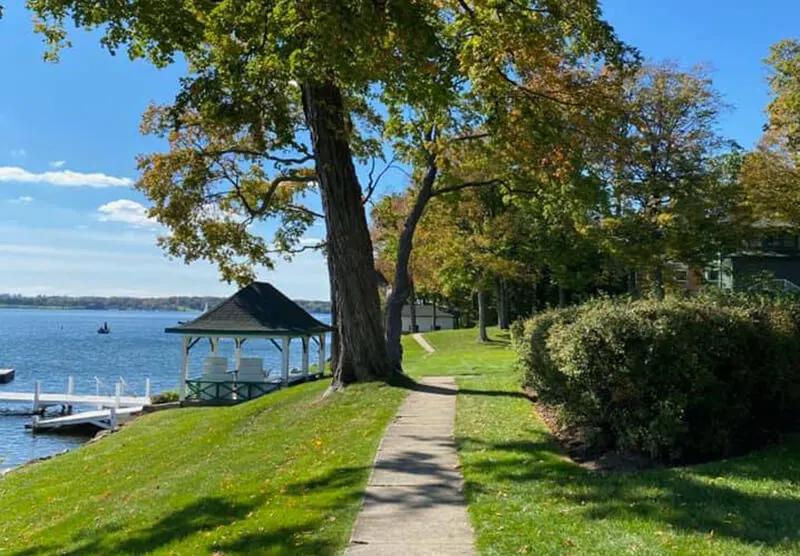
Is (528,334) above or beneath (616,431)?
above

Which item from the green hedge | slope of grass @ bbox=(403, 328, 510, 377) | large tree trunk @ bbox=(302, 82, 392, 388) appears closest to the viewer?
the green hedge

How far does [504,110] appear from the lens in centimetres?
1442

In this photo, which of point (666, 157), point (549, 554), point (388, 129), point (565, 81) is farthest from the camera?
point (666, 157)

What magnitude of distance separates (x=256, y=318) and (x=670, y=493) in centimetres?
2026

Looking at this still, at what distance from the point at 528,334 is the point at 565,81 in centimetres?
718

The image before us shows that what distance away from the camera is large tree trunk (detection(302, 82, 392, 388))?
14281 mm

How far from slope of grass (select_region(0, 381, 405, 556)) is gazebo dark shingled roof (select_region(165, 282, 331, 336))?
8117mm

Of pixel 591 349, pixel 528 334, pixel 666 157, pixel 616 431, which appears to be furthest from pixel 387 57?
pixel 666 157

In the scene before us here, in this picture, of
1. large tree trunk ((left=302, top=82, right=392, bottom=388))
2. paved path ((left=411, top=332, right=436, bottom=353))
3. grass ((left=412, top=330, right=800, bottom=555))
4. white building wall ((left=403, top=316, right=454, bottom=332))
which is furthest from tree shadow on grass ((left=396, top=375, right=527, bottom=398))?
white building wall ((left=403, top=316, right=454, bottom=332))

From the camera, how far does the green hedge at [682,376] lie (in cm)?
723

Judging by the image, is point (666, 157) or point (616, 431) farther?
point (666, 157)

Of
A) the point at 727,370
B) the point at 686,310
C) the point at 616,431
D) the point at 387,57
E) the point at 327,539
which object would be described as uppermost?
the point at 387,57

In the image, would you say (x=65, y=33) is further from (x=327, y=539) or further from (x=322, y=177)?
(x=327, y=539)

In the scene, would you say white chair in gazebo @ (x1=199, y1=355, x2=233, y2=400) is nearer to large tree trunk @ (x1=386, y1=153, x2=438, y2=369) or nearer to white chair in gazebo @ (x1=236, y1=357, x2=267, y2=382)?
white chair in gazebo @ (x1=236, y1=357, x2=267, y2=382)
